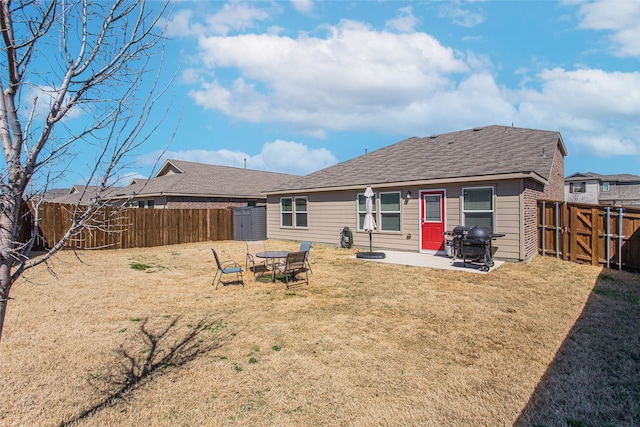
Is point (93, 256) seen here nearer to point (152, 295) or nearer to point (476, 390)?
point (152, 295)

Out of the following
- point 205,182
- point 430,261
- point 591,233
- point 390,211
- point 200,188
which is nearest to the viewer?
point 591,233

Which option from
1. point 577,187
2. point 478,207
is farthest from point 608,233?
point 577,187

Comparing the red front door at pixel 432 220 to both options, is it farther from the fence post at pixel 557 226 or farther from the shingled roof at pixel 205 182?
the shingled roof at pixel 205 182

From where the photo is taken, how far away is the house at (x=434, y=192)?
33.4ft

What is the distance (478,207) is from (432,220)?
5.33ft

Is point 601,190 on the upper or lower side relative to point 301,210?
upper

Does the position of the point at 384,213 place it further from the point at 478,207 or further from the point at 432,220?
the point at 478,207

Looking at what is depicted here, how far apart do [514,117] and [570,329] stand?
15505 mm

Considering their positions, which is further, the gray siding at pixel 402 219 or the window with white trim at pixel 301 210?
the window with white trim at pixel 301 210

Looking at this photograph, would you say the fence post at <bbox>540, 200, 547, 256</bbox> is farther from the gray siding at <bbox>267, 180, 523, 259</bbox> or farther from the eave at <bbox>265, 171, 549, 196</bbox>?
the gray siding at <bbox>267, 180, 523, 259</bbox>

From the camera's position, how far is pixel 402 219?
41.4 feet

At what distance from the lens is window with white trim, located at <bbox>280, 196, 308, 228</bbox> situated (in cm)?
1638

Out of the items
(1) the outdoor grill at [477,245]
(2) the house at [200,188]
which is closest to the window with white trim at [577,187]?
(2) the house at [200,188]

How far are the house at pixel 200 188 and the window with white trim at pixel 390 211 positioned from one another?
25.7 feet
